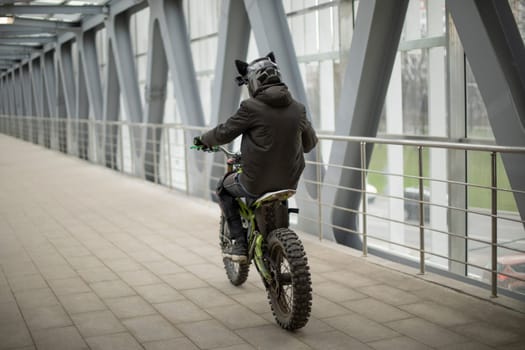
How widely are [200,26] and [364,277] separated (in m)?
10.3

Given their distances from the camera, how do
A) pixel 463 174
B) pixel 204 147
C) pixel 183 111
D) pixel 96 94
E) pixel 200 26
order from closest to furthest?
pixel 204 147, pixel 463 174, pixel 183 111, pixel 200 26, pixel 96 94

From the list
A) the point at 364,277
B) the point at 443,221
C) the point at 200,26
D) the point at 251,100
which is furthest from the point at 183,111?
the point at 251,100

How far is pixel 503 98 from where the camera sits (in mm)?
5297

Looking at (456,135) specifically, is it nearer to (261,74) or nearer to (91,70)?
(261,74)

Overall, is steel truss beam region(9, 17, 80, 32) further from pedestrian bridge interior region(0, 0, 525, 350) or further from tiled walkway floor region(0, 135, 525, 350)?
tiled walkway floor region(0, 135, 525, 350)

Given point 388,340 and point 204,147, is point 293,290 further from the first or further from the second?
point 204,147

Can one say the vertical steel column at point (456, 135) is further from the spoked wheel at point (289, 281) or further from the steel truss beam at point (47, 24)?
the steel truss beam at point (47, 24)

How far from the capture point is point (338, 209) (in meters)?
7.71

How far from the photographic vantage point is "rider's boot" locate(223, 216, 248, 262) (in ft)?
15.0

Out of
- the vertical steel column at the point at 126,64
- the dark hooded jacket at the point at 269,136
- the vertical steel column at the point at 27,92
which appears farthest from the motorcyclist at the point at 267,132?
the vertical steel column at the point at 27,92

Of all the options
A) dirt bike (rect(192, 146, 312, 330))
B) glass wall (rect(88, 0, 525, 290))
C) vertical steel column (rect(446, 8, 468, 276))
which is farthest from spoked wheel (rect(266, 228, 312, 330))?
vertical steel column (rect(446, 8, 468, 276))

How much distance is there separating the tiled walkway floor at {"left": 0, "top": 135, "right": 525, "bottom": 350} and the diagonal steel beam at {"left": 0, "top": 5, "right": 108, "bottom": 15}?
829 cm

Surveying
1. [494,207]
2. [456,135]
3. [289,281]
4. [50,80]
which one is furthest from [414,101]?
[50,80]

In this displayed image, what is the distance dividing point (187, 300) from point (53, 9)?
39.6 ft
